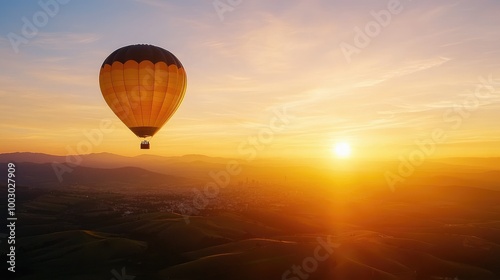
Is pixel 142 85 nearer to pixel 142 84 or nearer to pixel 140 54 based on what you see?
pixel 142 84

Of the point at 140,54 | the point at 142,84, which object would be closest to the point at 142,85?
the point at 142,84

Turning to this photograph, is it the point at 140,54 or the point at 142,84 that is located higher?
the point at 140,54

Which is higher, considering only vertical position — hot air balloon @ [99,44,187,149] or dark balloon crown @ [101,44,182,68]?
dark balloon crown @ [101,44,182,68]

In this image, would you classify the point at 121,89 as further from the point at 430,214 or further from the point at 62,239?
the point at 430,214

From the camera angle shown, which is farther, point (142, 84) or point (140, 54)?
point (142, 84)

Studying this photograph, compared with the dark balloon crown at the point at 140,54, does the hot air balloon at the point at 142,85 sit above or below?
below

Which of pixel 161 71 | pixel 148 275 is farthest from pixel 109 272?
pixel 161 71
